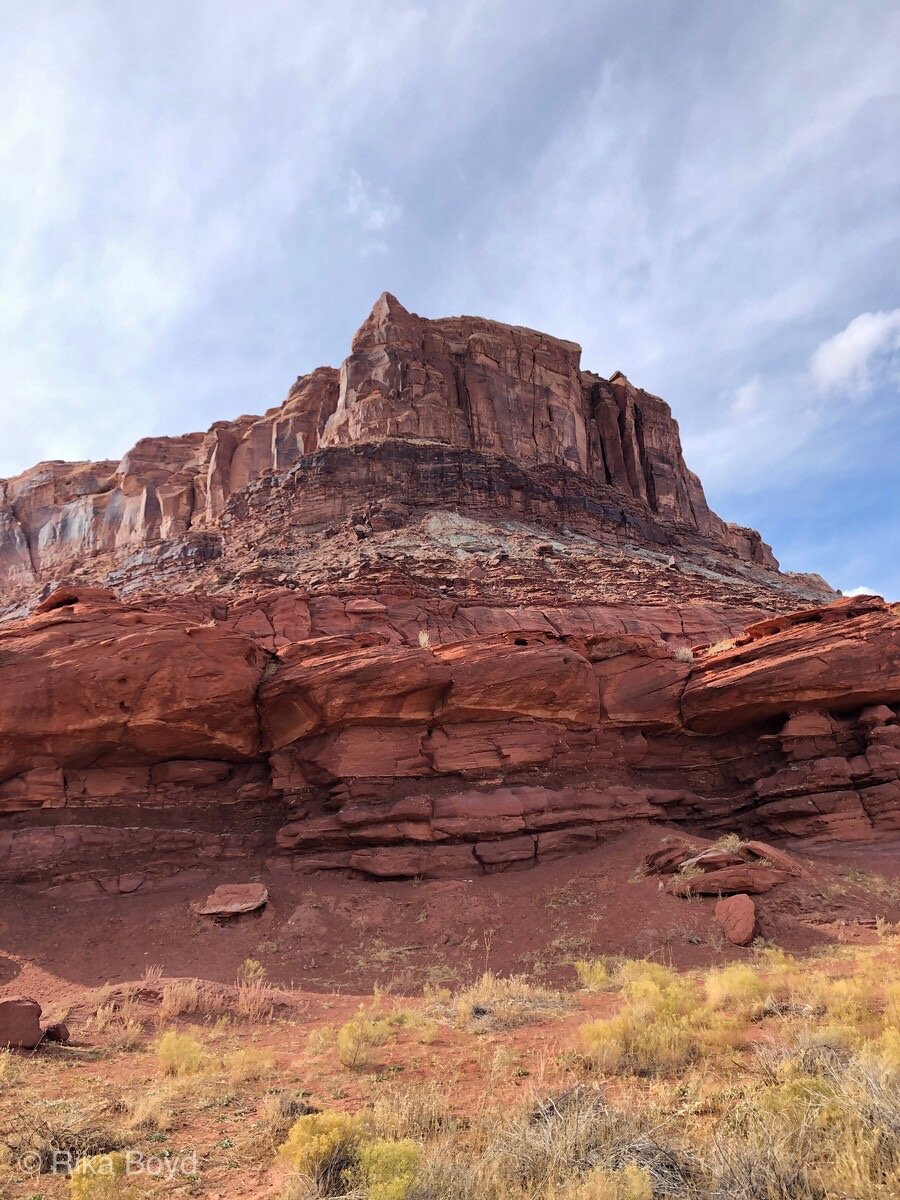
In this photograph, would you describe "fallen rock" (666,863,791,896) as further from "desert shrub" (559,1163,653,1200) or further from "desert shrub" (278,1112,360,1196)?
"desert shrub" (278,1112,360,1196)

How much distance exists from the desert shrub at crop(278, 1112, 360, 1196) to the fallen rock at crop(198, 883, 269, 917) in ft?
30.0

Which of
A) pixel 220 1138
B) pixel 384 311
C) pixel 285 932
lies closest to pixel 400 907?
pixel 285 932

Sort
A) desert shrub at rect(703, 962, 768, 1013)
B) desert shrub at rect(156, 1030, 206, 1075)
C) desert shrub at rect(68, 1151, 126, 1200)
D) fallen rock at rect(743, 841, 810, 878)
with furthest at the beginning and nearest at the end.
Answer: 1. fallen rock at rect(743, 841, 810, 878)
2. desert shrub at rect(703, 962, 768, 1013)
3. desert shrub at rect(156, 1030, 206, 1075)
4. desert shrub at rect(68, 1151, 126, 1200)

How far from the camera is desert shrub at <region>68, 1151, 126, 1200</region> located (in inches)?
165

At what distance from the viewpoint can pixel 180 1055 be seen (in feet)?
25.0

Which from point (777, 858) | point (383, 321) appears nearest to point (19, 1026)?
point (777, 858)

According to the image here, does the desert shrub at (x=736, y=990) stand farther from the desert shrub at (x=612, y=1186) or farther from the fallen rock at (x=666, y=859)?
the desert shrub at (x=612, y=1186)

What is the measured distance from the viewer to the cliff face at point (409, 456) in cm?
5684

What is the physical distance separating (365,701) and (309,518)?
36.0 m

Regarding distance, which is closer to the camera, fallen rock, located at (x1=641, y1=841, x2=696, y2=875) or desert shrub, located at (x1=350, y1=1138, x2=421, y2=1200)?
desert shrub, located at (x1=350, y1=1138, x2=421, y2=1200)

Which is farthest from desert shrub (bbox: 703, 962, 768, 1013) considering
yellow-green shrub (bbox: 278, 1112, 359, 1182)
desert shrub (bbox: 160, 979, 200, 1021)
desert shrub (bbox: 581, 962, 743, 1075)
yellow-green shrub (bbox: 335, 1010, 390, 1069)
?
desert shrub (bbox: 160, 979, 200, 1021)

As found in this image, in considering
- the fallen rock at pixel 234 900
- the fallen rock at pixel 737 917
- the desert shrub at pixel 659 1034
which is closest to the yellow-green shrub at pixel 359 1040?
the desert shrub at pixel 659 1034

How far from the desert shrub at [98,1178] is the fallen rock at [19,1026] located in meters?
4.27

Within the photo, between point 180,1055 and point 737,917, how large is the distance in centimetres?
1003
